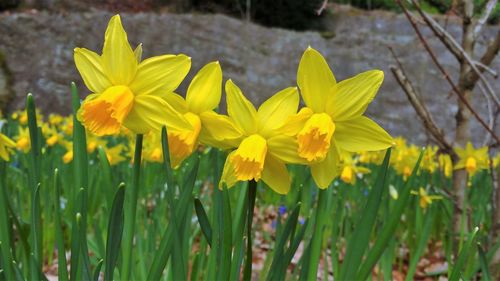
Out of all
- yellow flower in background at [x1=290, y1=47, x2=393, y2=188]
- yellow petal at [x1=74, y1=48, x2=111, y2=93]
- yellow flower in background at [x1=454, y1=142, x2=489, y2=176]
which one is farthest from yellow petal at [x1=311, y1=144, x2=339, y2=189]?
yellow flower in background at [x1=454, y1=142, x2=489, y2=176]

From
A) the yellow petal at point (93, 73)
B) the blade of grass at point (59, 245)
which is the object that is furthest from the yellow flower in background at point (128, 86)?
the blade of grass at point (59, 245)

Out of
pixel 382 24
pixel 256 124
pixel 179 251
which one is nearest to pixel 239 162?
pixel 256 124

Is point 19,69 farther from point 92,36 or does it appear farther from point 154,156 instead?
point 154,156

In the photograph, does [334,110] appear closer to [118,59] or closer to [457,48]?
[118,59]

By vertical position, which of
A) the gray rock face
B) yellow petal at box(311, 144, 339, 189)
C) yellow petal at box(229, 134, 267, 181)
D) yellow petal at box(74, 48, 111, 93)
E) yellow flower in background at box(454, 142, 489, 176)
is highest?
yellow petal at box(74, 48, 111, 93)

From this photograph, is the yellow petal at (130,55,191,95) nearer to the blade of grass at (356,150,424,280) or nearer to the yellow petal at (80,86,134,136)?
the yellow petal at (80,86,134,136)

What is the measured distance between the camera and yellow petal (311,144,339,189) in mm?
582

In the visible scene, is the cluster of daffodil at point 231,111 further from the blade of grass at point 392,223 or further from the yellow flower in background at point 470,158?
the yellow flower in background at point 470,158

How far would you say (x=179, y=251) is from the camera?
644 millimetres

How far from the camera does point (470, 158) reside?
1.54 meters

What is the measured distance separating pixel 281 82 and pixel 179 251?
15.7 feet

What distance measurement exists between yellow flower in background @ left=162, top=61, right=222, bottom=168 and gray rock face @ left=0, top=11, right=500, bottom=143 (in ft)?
14.0

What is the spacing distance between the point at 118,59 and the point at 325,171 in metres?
0.25

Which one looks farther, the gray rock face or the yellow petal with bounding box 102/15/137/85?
the gray rock face
